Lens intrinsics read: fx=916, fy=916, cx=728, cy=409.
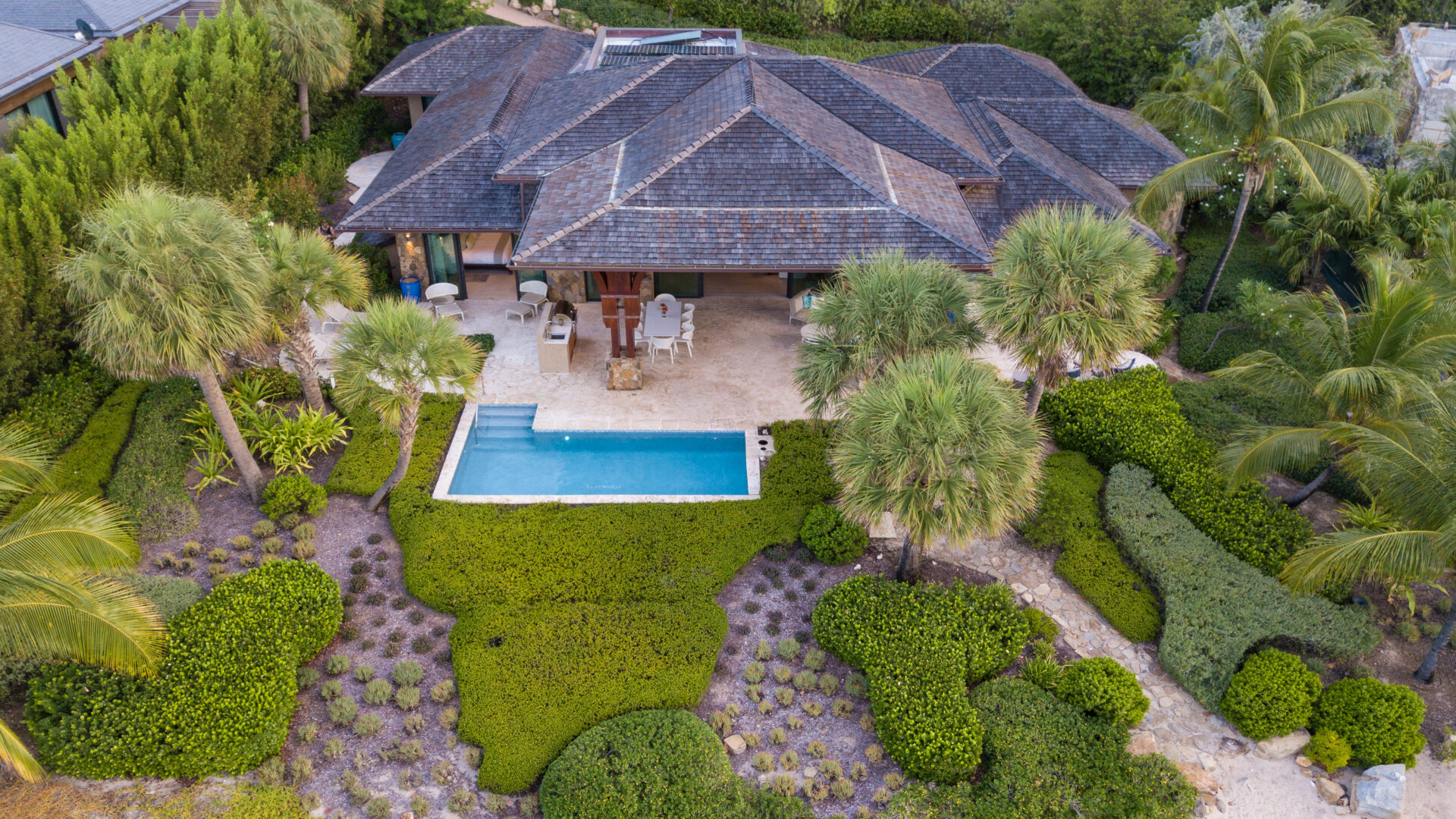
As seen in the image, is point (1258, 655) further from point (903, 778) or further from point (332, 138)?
point (332, 138)

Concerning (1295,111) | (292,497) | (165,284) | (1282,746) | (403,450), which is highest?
(1295,111)

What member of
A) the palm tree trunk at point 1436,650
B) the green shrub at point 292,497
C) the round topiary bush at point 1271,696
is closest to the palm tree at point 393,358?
the green shrub at point 292,497

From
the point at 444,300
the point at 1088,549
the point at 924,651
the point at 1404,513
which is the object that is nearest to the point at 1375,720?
the point at 1404,513

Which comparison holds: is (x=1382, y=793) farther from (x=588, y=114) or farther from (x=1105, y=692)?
(x=588, y=114)

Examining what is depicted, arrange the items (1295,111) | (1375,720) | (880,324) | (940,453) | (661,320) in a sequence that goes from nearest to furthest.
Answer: (940,453) → (1375,720) → (880,324) → (1295,111) → (661,320)

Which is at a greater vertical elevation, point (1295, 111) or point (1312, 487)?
point (1295, 111)
